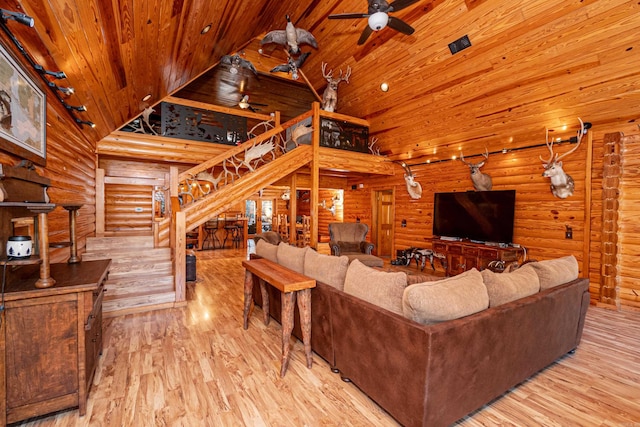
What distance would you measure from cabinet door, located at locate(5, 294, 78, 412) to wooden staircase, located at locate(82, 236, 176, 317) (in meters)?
2.08

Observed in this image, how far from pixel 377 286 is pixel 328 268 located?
1.94 ft

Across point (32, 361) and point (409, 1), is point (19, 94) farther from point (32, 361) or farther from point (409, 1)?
point (409, 1)

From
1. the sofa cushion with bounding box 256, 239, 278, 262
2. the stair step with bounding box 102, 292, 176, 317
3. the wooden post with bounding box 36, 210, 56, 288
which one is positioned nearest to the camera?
the wooden post with bounding box 36, 210, 56, 288

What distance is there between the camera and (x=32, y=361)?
171 cm

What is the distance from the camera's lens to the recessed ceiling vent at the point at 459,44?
3.95 meters

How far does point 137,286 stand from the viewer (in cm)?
404

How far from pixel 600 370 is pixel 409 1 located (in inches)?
155

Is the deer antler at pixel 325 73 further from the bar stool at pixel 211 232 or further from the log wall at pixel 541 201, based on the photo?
the bar stool at pixel 211 232

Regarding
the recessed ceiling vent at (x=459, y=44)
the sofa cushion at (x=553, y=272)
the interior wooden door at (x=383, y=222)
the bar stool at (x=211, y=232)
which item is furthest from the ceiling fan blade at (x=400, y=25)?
the bar stool at (x=211, y=232)

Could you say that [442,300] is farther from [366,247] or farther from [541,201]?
[541,201]

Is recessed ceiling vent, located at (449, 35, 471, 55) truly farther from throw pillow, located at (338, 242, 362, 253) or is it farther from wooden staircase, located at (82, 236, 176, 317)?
wooden staircase, located at (82, 236, 176, 317)

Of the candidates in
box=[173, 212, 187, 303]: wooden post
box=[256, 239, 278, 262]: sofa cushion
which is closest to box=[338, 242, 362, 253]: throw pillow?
box=[256, 239, 278, 262]: sofa cushion

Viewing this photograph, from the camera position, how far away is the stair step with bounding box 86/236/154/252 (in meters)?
4.63

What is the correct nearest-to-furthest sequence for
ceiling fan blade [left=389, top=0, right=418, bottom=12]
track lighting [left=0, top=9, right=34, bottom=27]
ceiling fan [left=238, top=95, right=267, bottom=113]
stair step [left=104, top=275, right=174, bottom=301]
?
track lighting [left=0, top=9, right=34, bottom=27] < ceiling fan blade [left=389, top=0, right=418, bottom=12] < stair step [left=104, top=275, right=174, bottom=301] < ceiling fan [left=238, top=95, right=267, bottom=113]
